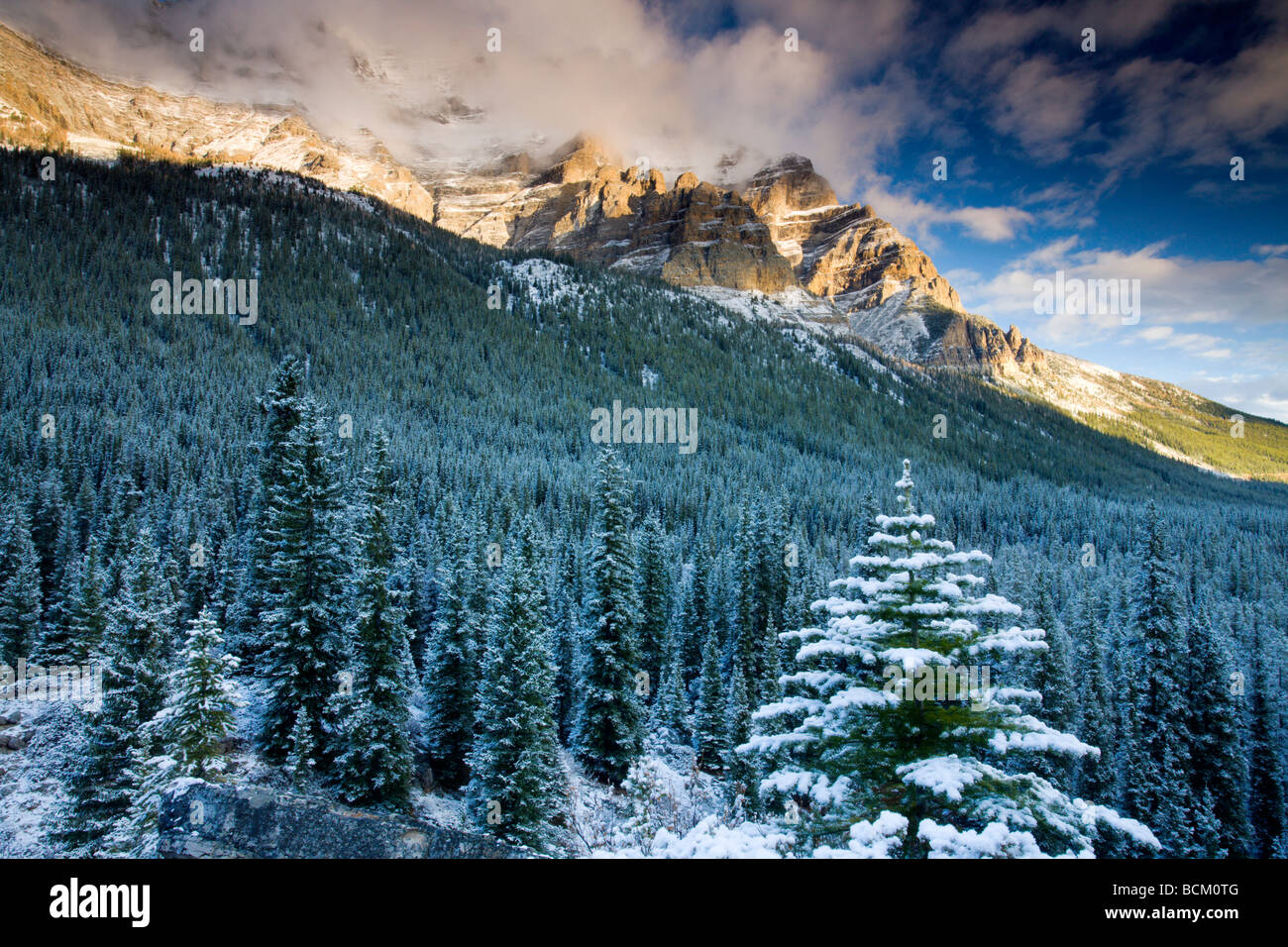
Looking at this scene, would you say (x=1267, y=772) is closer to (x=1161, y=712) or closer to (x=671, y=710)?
(x=1161, y=712)

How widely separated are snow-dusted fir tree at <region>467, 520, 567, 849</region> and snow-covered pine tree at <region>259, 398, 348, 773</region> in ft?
17.1

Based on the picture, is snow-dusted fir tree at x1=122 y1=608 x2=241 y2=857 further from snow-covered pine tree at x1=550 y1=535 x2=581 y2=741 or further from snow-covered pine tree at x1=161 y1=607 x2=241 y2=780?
snow-covered pine tree at x1=550 y1=535 x2=581 y2=741

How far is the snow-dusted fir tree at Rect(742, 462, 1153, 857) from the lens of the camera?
265 inches

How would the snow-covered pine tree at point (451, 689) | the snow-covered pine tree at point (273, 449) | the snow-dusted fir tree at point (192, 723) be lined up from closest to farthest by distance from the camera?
the snow-dusted fir tree at point (192, 723)
the snow-covered pine tree at point (273, 449)
the snow-covered pine tree at point (451, 689)

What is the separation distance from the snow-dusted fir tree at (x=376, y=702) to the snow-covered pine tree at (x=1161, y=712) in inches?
1097

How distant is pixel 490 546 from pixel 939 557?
34744 mm

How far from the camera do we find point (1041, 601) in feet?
135

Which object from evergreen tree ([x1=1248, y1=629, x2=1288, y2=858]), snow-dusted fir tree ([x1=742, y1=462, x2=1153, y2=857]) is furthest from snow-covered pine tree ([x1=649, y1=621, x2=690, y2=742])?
evergreen tree ([x1=1248, y1=629, x2=1288, y2=858])

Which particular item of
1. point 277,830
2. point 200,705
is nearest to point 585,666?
point 200,705

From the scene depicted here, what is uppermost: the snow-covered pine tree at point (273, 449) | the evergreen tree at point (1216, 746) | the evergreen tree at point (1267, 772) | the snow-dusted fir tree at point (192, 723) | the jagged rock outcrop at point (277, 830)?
the snow-covered pine tree at point (273, 449)

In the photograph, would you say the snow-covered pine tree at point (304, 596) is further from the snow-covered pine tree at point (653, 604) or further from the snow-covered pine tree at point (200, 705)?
the snow-covered pine tree at point (653, 604)

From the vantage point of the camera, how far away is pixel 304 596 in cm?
1917

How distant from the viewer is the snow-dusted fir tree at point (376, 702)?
19.3 m

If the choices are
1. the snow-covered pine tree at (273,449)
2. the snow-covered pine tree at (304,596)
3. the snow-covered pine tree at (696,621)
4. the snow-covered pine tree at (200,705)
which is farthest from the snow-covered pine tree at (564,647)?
the snow-covered pine tree at (200,705)
